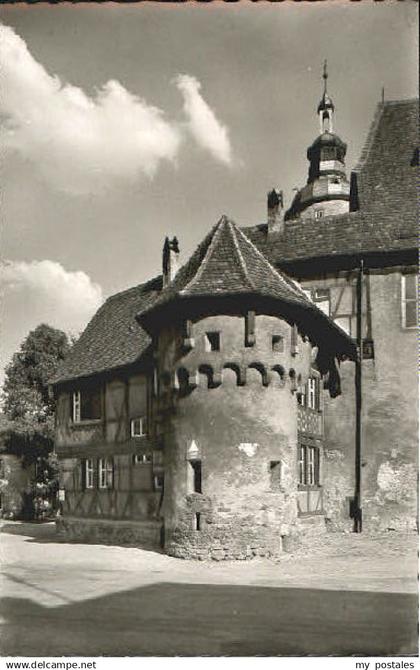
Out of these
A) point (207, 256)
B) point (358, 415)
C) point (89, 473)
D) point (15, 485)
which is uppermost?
point (207, 256)

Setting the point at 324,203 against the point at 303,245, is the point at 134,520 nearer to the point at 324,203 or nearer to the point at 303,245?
the point at 303,245

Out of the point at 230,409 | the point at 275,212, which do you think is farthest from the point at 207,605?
the point at 275,212

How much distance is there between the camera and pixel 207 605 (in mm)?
11656

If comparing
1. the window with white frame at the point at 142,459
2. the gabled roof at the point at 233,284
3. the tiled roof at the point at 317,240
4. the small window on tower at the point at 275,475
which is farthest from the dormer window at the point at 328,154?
the small window on tower at the point at 275,475

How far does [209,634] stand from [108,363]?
16.0 metres

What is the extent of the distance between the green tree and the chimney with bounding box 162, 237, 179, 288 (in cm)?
1277

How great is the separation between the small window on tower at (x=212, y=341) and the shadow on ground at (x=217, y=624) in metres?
6.98

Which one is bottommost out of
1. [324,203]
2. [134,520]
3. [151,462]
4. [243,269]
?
[134,520]

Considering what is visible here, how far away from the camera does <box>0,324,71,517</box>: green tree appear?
A: 3619 cm

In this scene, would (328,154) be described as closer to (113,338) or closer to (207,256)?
(113,338)

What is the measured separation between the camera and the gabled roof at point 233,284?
18.4 m

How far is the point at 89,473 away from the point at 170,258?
7.72 m

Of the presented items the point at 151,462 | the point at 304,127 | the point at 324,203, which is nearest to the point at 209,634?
the point at 304,127

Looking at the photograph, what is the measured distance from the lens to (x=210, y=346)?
739 inches
